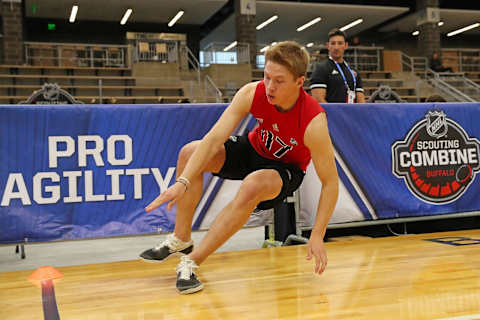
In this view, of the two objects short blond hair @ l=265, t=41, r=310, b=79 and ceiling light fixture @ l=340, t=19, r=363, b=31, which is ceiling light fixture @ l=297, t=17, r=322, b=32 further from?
short blond hair @ l=265, t=41, r=310, b=79

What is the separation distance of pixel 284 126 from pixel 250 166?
1.30ft

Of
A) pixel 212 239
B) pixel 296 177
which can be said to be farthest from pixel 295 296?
pixel 296 177

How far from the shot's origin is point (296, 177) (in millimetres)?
2531

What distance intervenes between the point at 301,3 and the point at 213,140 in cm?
1807

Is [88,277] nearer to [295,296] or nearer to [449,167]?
[295,296]

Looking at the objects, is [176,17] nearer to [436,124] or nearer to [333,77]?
[333,77]

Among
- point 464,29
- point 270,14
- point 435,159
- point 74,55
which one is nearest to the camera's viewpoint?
point 435,159

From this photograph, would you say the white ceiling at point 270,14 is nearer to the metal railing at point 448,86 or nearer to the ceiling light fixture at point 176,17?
the ceiling light fixture at point 176,17

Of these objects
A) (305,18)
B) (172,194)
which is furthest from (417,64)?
(172,194)

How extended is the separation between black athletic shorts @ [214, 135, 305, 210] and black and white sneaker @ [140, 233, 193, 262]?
0.42m

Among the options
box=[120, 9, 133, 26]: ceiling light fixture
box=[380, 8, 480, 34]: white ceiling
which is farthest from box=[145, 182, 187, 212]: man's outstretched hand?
box=[380, 8, 480, 34]: white ceiling

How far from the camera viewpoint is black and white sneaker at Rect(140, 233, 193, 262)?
2.53 metres

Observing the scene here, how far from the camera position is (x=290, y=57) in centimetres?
215

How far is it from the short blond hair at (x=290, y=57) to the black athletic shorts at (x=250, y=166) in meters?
0.53
